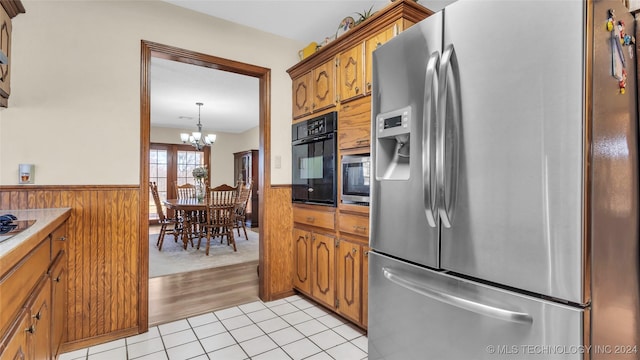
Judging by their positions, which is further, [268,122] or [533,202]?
[268,122]

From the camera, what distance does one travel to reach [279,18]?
261 centimetres

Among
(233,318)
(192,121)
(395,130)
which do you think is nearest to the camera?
(395,130)

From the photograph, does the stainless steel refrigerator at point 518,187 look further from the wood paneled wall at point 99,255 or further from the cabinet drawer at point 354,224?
the wood paneled wall at point 99,255

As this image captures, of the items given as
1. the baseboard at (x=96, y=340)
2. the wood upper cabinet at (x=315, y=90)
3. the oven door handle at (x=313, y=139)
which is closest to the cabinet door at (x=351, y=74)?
the wood upper cabinet at (x=315, y=90)

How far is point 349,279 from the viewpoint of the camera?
2.19m

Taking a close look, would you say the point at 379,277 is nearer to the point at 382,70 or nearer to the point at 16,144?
the point at 382,70

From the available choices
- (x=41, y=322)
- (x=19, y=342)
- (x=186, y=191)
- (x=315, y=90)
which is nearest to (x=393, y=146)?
(x=315, y=90)

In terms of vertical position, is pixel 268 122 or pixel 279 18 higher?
pixel 279 18

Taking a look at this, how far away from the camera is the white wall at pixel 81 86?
1914 mm

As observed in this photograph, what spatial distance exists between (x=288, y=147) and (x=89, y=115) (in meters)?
1.54

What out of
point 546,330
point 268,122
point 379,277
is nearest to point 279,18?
point 268,122

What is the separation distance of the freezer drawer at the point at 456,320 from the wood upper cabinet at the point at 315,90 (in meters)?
1.47

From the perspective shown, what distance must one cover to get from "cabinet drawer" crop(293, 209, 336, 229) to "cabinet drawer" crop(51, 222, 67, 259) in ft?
5.41

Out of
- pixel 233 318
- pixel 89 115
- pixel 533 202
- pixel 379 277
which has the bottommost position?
pixel 233 318
